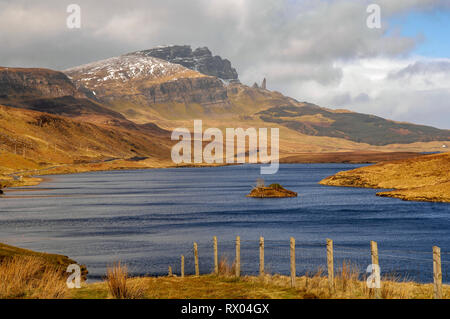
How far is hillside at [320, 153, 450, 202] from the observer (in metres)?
103

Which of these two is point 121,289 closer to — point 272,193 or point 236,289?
point 236,289

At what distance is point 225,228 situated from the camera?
70312 mm

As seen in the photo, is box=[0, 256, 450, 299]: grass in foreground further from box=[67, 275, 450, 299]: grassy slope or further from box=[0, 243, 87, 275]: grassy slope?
box=[0, 243, 87, 275]: grassy slope

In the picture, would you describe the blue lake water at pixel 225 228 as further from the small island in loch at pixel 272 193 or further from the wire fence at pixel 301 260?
the small island in loch at pixel 272 193

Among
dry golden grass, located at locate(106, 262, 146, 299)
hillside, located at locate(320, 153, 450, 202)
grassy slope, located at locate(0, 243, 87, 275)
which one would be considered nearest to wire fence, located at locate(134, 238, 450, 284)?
grassy slope, located at locate(0, 243, 87, 275)

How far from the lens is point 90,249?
52844 millimetres

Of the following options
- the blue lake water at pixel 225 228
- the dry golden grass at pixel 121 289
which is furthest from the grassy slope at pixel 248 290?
the blue lake water at pixel 225 228

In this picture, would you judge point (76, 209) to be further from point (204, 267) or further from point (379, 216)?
point (204, 267)

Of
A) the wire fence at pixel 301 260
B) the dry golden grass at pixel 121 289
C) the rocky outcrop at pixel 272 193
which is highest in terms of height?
the dry golden grass at pixel 121 289

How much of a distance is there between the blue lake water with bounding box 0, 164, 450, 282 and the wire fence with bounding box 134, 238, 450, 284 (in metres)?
0.09

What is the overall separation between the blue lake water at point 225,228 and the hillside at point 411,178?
5097mm

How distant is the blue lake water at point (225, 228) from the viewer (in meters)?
46.3

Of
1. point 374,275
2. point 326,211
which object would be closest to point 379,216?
point 326,211
